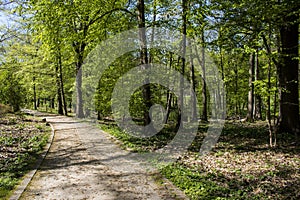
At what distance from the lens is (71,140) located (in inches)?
407

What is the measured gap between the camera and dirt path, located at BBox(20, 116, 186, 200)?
15.9 feet

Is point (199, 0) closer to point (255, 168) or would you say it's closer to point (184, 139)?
point (184, 139)

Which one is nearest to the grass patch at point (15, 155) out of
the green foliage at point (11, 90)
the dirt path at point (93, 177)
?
the dirt path at point (93, 177)

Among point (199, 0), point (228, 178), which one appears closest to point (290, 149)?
point (228, 178)

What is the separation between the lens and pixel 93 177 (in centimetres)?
586

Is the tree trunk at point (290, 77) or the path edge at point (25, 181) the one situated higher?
the tree trunk at point (290, 77)

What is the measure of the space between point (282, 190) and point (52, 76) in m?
23.6

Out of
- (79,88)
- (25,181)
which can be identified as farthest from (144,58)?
(79,88)

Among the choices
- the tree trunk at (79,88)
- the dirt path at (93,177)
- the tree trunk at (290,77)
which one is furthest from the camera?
the tree trunk at (79,88)

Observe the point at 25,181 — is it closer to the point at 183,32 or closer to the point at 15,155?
the point at 15,155

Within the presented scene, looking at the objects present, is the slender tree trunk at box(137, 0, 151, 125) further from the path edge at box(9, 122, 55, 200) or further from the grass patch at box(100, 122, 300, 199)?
the path edge at box(9, 122, 55, 200)

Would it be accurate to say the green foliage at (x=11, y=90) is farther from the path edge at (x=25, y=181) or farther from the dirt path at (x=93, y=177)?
the path edge at (x=25, y=181)

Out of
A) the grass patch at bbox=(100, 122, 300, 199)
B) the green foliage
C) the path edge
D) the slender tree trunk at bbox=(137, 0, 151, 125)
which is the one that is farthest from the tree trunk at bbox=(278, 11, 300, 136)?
the green foliage

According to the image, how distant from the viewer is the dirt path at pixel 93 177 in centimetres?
484
